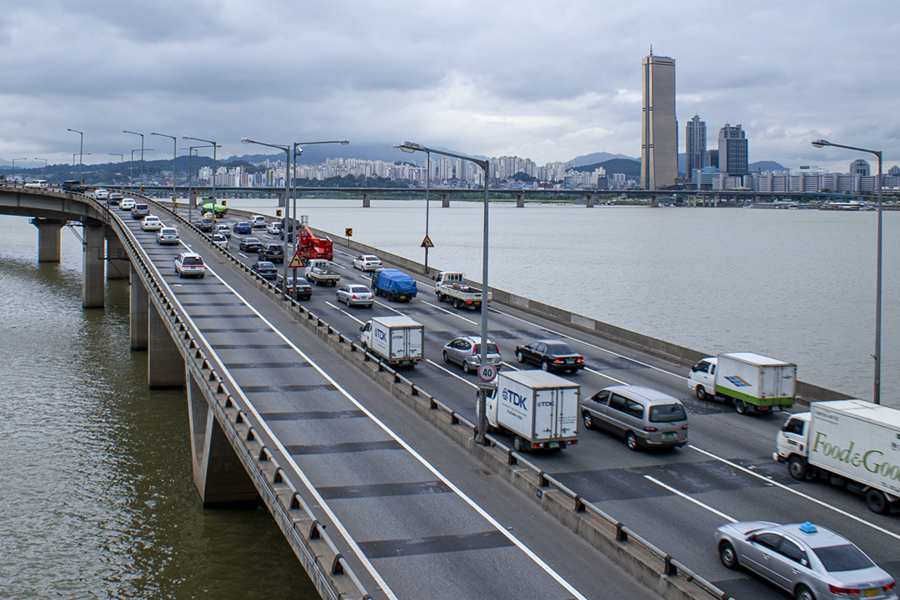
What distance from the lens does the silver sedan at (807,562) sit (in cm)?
1351

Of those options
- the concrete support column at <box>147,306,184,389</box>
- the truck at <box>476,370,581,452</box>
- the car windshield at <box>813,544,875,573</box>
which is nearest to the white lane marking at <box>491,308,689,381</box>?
the truck at <box>476,370,581,452</box>

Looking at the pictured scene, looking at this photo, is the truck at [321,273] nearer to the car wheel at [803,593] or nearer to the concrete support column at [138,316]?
the concrete support column at [138,316]

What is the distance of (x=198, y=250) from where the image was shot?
68.5 meters

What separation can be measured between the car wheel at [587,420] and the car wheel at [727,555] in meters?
9.61

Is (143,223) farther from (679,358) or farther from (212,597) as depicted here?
(212,597)

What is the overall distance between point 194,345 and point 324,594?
1863cm

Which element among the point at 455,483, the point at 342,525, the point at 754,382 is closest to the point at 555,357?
the point at 754,382

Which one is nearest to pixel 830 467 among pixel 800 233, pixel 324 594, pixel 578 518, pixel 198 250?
pixel 578 518

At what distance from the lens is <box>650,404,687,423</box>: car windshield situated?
74.5ft

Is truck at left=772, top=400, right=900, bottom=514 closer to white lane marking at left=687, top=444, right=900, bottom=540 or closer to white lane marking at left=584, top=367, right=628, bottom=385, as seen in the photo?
white lane marking at left=687, top=444, right=900, bottom=540

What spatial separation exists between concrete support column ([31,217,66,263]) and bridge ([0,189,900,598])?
75.9 metres

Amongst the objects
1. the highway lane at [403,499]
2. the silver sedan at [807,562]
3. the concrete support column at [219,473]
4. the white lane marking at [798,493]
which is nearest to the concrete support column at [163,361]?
the highway lane at [403,499]

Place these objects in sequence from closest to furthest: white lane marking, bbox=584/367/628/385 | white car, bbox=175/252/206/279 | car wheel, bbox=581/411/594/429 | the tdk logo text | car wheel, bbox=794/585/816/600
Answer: car wheel, bbox=794/585/816/600, the tdk logo text, car wheel, bbox=581/411/594/429, white lane marking, bbox=584/367/628/385, white car, bbox=175/252/206/279

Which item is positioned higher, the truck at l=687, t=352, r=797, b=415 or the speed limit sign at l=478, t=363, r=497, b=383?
the speed limit sign at l=478, t=363, r=497, b=383
